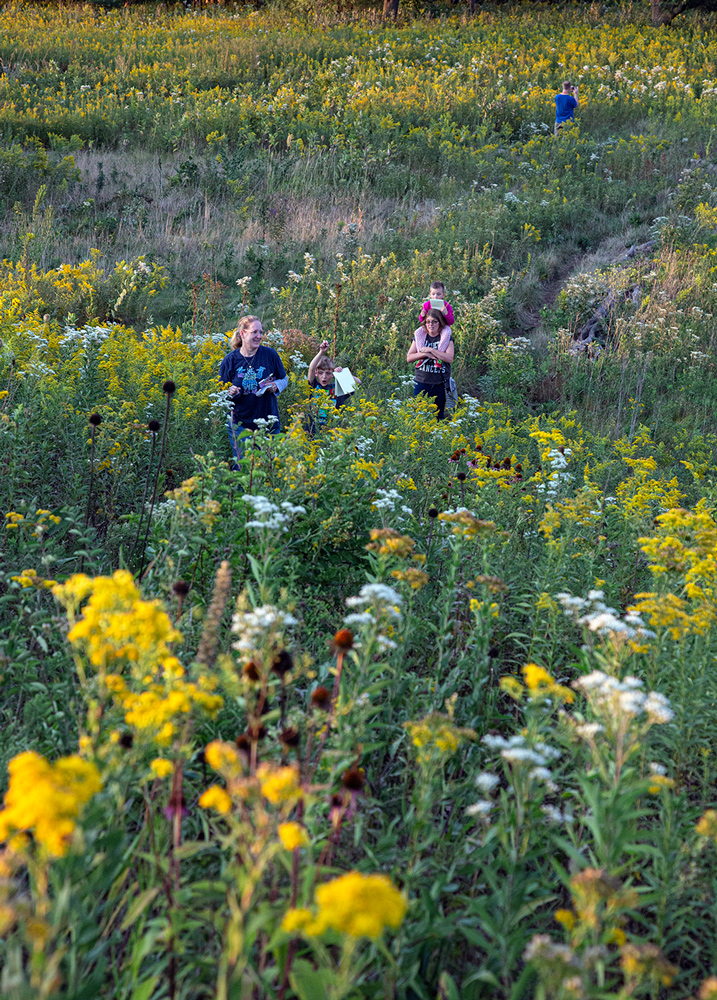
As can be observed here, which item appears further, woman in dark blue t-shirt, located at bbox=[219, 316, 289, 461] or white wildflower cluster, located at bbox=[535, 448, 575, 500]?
woman in dark blue t-shirt, located at bbox=[219, 316, 289, 461]

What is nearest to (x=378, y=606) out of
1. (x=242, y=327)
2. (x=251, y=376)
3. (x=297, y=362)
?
(x=251, y=376)

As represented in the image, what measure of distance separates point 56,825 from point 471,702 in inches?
104

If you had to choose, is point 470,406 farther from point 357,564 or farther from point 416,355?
point 357,564

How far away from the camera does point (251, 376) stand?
708cm

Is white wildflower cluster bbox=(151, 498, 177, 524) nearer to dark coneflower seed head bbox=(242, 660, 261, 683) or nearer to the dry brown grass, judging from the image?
dark coneflower seed head bbox=(242, 660, 261, 683)

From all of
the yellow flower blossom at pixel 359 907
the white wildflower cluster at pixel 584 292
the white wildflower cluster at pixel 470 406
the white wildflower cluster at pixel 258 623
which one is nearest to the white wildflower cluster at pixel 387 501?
the white wildflower cluster at pixel 258 623

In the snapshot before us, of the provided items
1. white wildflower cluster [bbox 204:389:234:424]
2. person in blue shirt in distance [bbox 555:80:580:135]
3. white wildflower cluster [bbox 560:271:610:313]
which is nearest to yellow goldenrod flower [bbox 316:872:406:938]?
white wildflower cluster [bbox 204:389:234:424]

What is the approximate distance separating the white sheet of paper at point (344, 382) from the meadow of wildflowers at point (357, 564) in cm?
47

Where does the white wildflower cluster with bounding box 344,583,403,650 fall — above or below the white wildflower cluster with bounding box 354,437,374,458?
above

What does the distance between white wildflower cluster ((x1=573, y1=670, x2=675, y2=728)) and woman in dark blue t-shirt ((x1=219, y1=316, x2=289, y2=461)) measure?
469 cm

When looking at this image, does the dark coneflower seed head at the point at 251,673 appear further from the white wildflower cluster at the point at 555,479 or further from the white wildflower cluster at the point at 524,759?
the white wildflower cluster at the point at 555,479

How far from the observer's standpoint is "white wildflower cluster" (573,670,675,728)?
254 cm

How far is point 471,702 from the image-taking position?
395 cm

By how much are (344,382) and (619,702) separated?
18.8 feet
